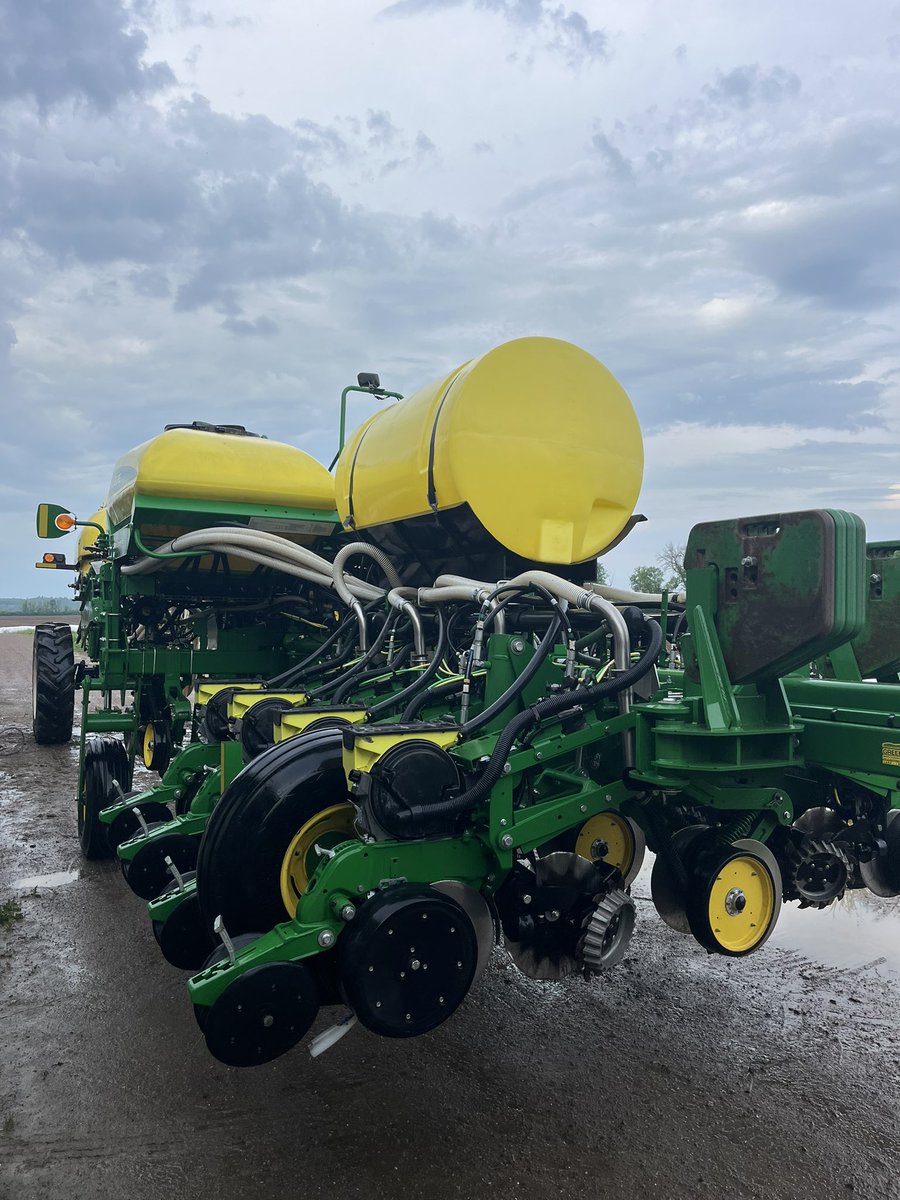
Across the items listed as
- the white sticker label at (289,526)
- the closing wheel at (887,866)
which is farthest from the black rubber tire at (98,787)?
the closing wheel at (887,866)

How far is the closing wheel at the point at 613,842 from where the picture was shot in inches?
128

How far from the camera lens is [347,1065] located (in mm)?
3051

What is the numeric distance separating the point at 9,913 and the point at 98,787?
2.94 ft

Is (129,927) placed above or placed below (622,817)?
below

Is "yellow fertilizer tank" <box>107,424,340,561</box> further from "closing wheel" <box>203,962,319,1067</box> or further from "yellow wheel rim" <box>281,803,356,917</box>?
"closing wheel" <box>203,962,319,1067</box>

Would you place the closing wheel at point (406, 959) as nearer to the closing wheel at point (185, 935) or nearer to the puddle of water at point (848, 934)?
the closing wheel at point (185, 935)

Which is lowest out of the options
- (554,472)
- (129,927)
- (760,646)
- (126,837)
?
(129,927)

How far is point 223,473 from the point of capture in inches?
214

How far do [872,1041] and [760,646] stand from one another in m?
1.57

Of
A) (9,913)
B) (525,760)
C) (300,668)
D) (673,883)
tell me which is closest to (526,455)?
(525,760)

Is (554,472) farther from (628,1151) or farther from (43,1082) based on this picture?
(43,1082)

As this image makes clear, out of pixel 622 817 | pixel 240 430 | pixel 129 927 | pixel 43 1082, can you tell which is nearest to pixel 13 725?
pixel 240 430

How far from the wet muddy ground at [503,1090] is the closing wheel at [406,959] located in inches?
16.6

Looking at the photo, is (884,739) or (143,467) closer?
(884,739)
